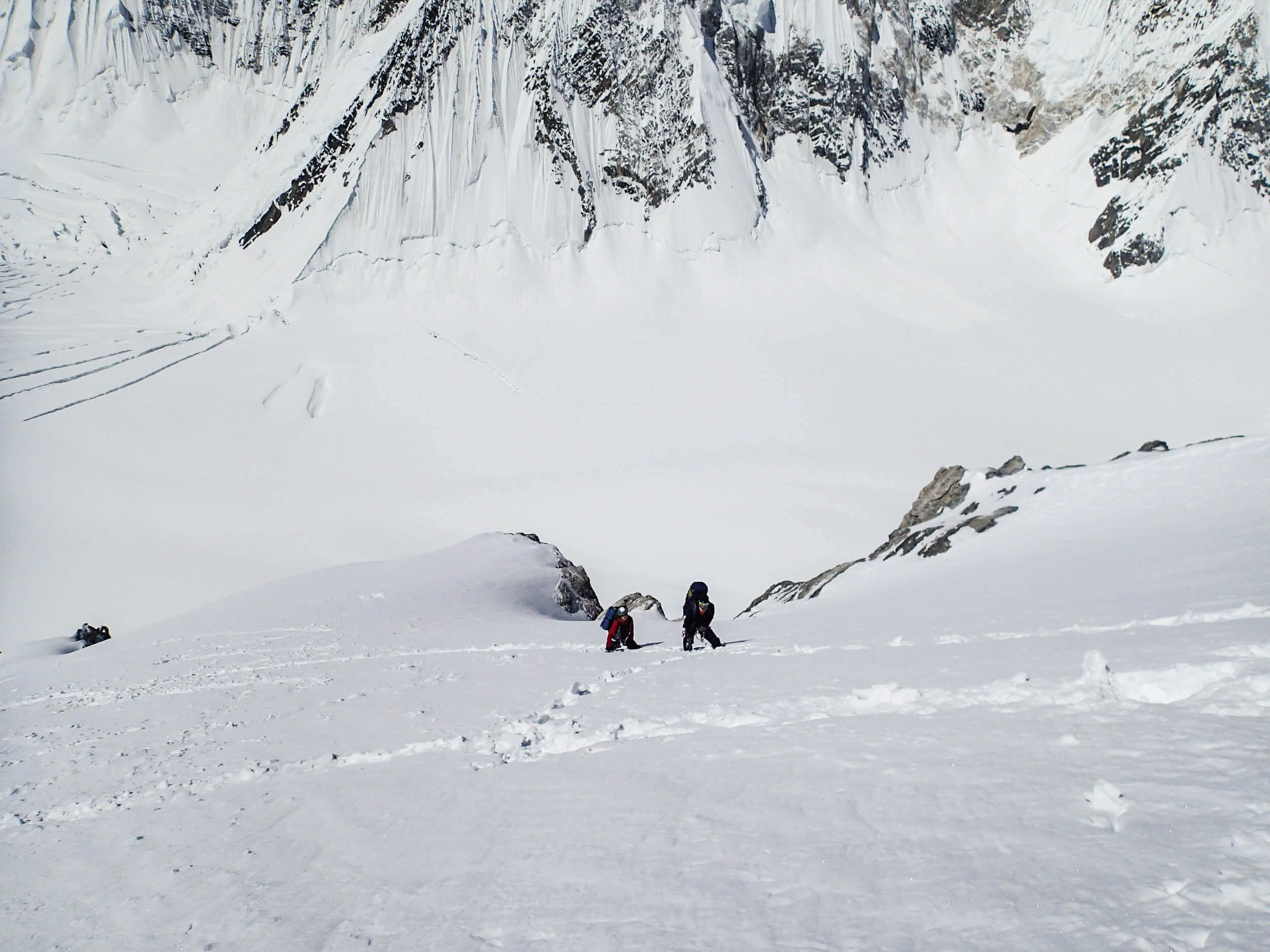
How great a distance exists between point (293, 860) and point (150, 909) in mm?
602

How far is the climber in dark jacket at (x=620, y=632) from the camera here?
9773 millimetres

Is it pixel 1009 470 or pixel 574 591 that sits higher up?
pixel 1009 470

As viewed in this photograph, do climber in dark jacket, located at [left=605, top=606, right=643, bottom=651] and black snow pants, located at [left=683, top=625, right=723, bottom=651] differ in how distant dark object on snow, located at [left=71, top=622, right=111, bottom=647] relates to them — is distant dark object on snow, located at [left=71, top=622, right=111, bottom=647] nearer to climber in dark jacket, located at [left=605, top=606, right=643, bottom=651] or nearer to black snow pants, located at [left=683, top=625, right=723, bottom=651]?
climber in dark jacket, located at [left=605, top=606, right=643, bottom=651]

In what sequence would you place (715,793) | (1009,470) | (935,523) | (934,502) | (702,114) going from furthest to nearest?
(702,114)
(934,502)
(1009,470)
(935,523)
(715,793)

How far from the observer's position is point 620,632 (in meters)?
9.90

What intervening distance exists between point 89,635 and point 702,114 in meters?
45.7

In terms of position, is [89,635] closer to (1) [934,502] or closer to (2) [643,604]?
(2) [643,604]

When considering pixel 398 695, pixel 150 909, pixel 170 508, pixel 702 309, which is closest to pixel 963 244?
pixel 702 309

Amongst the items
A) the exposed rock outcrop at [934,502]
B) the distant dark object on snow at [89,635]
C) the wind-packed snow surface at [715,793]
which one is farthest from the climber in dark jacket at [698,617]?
the distant dark object on snow at [89,635]

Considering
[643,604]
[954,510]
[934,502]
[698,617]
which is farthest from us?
[934,502]

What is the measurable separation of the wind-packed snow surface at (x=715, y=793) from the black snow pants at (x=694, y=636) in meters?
0.73

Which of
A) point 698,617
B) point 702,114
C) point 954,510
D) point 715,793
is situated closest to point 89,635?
point 698,617

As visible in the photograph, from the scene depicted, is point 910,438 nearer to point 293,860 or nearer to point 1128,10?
point 293,860

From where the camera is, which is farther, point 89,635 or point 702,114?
point 702,114
